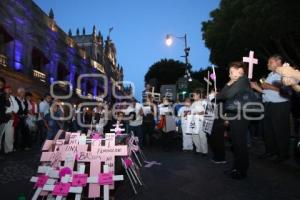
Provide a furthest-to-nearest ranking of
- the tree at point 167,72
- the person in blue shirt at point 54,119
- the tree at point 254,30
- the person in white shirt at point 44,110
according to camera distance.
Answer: the tree at point 167,72 → the tree at point 254,30 → the person in white shirt at point 44,110 → the person in blue shirt at point 54,119

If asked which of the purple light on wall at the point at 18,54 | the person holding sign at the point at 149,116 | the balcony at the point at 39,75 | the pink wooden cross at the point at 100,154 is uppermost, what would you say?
the purple light on wall at the point at 18,54

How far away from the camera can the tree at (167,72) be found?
213 feet

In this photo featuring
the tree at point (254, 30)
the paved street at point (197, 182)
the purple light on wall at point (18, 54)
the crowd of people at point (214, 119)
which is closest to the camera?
the paved street at point (197, 182)

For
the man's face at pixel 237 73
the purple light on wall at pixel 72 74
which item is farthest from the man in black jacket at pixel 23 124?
the purple light on wall at pixel 72 74

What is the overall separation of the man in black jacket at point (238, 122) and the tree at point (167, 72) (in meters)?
57.4

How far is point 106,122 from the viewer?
570 inches

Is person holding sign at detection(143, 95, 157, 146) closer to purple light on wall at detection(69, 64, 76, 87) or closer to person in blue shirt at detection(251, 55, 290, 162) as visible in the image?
person in blue shirt at detection(251, 55, 290, 162)

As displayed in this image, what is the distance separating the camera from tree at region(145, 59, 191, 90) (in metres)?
65.1

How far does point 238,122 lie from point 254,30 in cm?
1670

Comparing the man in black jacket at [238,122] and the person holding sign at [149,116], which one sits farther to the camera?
the person holding sign at [149,116]

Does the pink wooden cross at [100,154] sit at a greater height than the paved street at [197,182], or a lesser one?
greater

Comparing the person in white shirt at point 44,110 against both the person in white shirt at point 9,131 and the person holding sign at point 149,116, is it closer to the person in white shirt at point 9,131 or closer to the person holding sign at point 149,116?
the person in white shirt at point 9,131

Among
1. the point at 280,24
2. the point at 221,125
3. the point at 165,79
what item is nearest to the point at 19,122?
the point at 221,125

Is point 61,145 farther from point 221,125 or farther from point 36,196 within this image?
point 221,125
